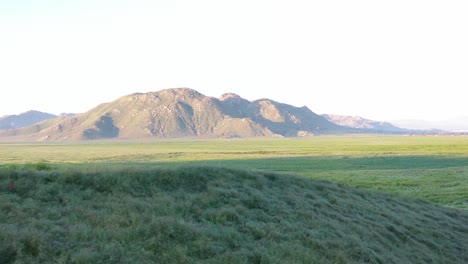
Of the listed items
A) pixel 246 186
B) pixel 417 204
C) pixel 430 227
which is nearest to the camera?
pixel 246 186

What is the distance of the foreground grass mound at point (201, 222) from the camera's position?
12516 millimetres

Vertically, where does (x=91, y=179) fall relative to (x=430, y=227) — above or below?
above

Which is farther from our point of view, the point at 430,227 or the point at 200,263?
the point at 430,227

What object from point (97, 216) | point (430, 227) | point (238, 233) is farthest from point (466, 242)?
point (97, 216)

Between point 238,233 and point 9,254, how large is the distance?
7407 mm

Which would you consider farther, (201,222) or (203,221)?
(203,221)

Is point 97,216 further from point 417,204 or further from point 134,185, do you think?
point 417,204

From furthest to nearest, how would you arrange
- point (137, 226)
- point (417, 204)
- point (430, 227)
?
point (417, 204) < point (430, 227) < point (137, 226)

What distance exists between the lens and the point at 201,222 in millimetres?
16156

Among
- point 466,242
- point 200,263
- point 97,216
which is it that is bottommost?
point 466,242

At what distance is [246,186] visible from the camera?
21984mm

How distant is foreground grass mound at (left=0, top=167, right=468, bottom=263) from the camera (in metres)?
12.5

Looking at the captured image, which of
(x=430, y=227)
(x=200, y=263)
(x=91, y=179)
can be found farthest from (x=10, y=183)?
(x=430, y=227)

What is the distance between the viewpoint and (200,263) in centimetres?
1254
